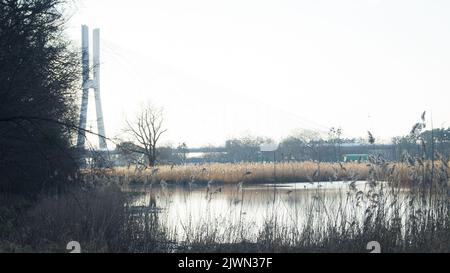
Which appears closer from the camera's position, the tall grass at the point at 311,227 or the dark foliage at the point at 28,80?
the tall grass at the point at 311,227

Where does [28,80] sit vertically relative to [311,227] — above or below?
above

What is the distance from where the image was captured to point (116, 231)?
7891 mm

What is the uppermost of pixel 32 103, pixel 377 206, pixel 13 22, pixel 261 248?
pixel 13 22

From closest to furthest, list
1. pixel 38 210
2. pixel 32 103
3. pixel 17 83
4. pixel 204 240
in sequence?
pixel 204 240
pixel 17 83
pixel 32 103
pixel 38 210

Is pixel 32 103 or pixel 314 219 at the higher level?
pixel 32 103

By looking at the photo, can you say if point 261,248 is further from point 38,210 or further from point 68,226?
point 38,210

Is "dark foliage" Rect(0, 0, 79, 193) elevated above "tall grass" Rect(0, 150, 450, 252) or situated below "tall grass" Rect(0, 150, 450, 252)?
above

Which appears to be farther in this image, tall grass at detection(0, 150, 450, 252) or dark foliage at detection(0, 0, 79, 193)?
dark foliage at detection(0, 0, 79, 193)

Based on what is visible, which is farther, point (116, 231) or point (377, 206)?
point (116, 231)

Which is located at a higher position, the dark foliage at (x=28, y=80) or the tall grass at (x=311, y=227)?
the dark foliage at (x=28, y=80)

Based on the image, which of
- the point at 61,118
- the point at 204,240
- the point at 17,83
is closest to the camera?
the point at 204,240

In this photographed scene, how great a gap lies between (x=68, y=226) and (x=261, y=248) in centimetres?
264

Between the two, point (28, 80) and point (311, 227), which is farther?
point (28, 80)
